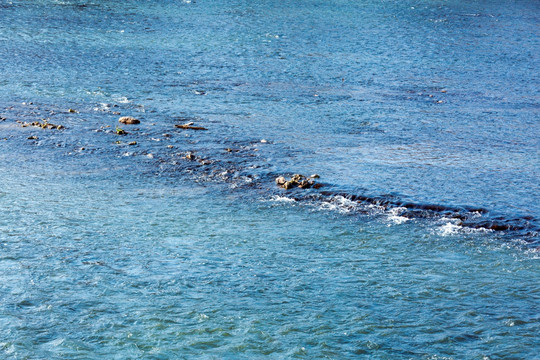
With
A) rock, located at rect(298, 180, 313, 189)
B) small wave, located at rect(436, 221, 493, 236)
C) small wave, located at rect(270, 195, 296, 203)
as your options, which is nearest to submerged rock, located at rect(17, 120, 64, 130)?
small wave, located at rect(270, 195, 296, 203)

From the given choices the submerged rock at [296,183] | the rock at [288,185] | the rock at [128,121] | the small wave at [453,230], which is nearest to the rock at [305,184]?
the submerged rock at [296,183]

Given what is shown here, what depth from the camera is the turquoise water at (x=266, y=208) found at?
7.07 m

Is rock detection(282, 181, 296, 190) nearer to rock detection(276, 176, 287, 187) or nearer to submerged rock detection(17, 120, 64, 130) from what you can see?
rock detection(276, 176, 287, 187)

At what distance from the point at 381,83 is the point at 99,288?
1469 cm

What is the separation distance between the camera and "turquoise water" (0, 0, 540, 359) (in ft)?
23.2

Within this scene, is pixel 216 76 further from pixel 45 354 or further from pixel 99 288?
pixel 45 354

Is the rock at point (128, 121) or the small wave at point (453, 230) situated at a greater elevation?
the rock at point (128, 121)

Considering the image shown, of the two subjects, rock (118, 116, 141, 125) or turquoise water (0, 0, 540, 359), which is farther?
rock (118, 116, 141, 125)

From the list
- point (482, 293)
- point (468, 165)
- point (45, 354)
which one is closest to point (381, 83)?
point (468, 165)

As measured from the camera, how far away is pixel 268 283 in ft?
26.9

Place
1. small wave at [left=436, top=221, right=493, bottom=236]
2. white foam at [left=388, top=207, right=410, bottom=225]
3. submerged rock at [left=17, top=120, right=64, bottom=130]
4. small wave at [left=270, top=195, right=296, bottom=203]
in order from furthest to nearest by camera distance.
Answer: submerged rock at [left=17, top=120, right=64, bottom=130]
small wave at [left=270, top=195, right=296, bottom=203]
white foam at [left=388, top=207, right=410, bottom=225]
small wave at [left=436, top=221, right=493, bottom=236]

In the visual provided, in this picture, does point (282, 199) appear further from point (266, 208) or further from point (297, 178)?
point (297, 178)

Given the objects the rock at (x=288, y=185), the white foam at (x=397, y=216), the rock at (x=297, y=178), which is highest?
the rock at (x=297, y=178)

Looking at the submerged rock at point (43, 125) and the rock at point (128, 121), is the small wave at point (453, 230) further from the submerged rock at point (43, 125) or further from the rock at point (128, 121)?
the submerged rock at point (43, 125)
